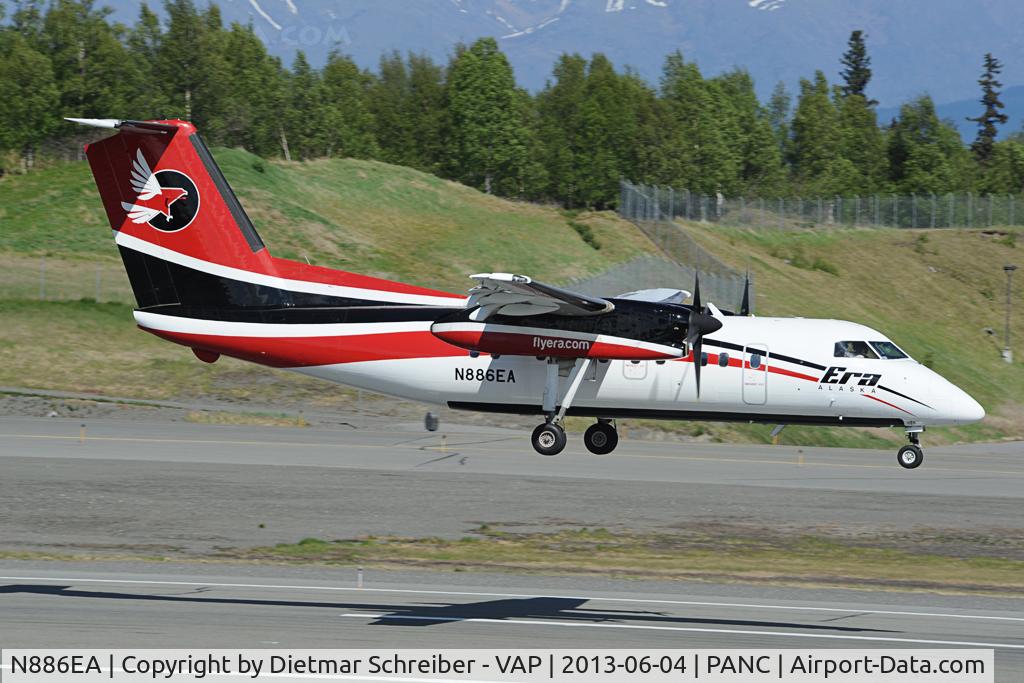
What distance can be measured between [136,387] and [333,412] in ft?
37.3

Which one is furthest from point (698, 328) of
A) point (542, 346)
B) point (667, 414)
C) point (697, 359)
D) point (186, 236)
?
point (186, 236)

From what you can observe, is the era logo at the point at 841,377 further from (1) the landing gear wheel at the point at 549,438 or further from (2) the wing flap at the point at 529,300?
(1) the landing gear wheel at the point at 549,438

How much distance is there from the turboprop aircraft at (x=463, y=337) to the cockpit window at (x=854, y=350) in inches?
2.1

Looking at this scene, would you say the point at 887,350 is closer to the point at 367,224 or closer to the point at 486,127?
the point at 367,224

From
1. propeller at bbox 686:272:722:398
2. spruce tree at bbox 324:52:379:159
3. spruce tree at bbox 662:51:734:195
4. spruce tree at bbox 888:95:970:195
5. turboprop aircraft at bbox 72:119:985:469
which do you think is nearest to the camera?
turboprop aircraft at bbox 72:119:985:469

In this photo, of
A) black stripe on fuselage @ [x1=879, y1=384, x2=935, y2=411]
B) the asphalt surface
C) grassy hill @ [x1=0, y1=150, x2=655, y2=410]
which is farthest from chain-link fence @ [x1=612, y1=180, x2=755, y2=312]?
black stripe on fuselage @ [x1=879, y1=384, x2=935, y2=411]

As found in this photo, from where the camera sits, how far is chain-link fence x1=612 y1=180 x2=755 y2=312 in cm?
7981

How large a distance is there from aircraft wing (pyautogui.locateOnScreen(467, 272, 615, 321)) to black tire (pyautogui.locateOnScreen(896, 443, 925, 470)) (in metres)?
8.30

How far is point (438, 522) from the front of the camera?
1801 inches

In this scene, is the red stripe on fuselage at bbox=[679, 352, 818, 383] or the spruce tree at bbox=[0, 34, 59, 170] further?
the spruce tree at bbox=[0, 34, 59, 170]

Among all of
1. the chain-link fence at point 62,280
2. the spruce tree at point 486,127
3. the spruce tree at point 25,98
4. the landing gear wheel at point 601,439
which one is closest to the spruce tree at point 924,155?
the spruce tree at point 486,127

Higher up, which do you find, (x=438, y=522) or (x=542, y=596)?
(x=438, y=522)

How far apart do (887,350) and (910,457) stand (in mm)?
2702

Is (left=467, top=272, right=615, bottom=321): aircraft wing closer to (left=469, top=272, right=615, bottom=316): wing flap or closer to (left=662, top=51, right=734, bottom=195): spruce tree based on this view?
(left=469, top=272, right=615, bottom=316): wing flap
